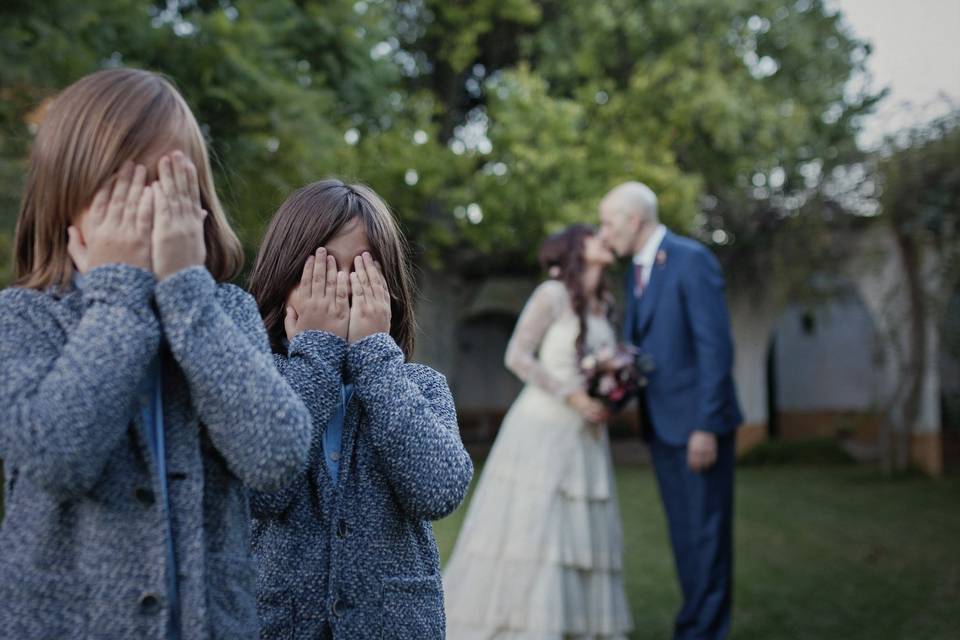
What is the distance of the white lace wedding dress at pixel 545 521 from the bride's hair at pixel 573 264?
49mm

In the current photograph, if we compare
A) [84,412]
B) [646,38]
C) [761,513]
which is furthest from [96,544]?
[646,38]

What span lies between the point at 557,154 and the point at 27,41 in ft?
27.3

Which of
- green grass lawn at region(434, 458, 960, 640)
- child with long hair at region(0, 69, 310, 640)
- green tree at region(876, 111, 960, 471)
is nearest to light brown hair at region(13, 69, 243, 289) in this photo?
child with long hair at region(0, 69, 310, 640)

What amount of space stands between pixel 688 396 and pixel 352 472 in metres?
3.30

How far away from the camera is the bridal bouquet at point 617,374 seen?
520cm

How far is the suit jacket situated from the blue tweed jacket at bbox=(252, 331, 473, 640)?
3.08m

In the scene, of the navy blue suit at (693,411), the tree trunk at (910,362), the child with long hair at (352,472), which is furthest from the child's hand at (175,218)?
the tree trunk at (910,362)

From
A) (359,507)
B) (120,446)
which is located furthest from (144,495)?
(359,507)

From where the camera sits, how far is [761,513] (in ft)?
36.1

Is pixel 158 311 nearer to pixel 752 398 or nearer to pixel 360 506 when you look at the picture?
pixel 360 506

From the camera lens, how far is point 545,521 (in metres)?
5.16

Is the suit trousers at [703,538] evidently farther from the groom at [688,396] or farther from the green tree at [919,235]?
the green tree at [919,235]

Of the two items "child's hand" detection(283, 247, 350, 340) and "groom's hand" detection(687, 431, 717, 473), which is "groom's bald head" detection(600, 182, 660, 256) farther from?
"child's hand" detection(283, 247, 350, 340)

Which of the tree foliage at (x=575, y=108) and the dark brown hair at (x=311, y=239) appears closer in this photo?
the dark brown hair at (x=311, y=239)
